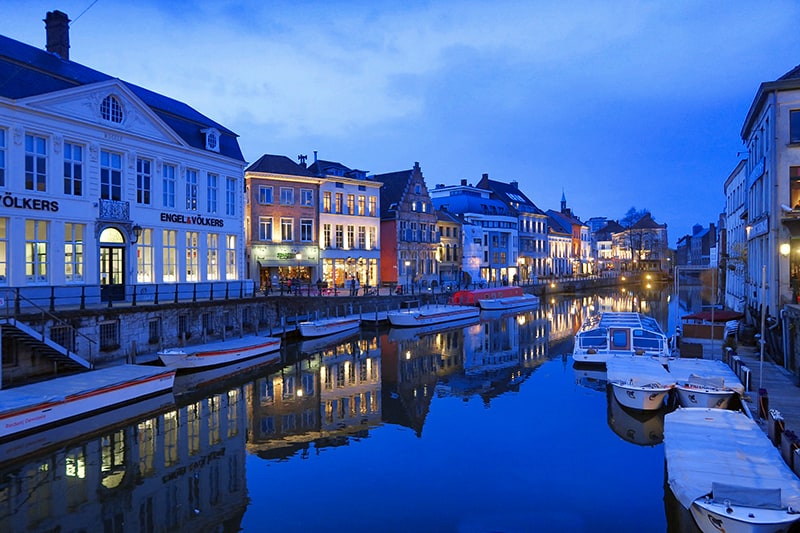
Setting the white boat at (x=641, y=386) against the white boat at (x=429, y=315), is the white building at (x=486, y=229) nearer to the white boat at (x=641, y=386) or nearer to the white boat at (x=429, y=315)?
the white boat at (x=429, y=315)

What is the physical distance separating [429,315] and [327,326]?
899 centimetres

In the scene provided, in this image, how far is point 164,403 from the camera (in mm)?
18938

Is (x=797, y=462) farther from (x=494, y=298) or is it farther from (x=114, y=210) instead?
(x=494, y=298)

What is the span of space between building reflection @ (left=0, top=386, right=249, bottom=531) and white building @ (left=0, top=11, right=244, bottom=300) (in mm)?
9894

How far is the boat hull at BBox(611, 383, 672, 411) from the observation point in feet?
57.6

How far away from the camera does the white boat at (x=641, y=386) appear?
17.6 meters

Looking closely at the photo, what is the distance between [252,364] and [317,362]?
118 inches

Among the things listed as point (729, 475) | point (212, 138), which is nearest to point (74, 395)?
point (729, 475)

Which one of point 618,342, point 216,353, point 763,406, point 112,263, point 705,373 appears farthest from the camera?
point 618,342

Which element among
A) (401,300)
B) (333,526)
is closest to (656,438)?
(333,526)

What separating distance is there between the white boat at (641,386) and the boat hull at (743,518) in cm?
917

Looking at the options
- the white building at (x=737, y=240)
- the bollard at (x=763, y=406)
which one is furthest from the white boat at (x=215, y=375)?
the white building at (x=737, y=240)

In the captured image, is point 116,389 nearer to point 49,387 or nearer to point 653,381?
point 49,387

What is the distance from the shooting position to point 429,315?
4072 cm
